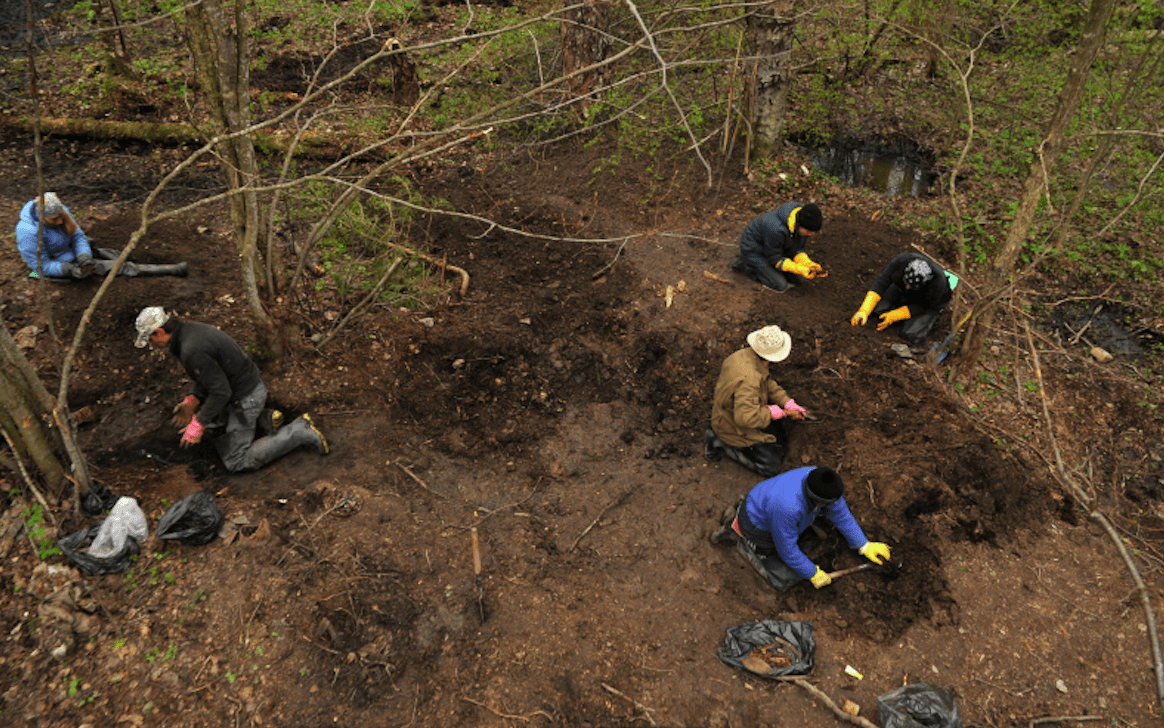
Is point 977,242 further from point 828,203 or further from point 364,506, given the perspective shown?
point 364,506

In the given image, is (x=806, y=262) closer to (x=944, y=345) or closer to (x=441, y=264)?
(x=944, y=345)

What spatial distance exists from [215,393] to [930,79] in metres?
12.3

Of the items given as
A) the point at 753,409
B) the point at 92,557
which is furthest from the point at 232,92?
the point at 753,409

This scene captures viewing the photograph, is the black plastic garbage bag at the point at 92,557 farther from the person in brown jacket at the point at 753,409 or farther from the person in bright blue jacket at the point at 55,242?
the person in brown jacket at the point at 753,409

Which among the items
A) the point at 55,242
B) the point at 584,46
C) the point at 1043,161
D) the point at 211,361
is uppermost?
the point at 584,46

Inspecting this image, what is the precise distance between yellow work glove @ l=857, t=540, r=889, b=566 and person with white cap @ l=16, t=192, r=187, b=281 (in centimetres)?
693

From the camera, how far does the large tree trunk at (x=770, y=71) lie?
7363mm

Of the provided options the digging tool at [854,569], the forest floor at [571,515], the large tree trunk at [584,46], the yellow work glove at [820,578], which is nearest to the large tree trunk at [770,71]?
the forest floor at [571,515]

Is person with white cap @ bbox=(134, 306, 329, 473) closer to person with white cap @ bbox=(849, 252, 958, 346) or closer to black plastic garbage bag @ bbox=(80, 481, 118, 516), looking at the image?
black plastic garbage bag @ bbox=(80, 481, 118, 516)

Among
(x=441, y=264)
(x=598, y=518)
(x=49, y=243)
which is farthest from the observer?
(x=441, y=264)

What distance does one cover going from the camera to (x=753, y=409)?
4.57 m

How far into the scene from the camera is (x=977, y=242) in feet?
24.3

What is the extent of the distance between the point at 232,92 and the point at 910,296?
6.32m

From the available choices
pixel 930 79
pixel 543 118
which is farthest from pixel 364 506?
pixel 930 79
